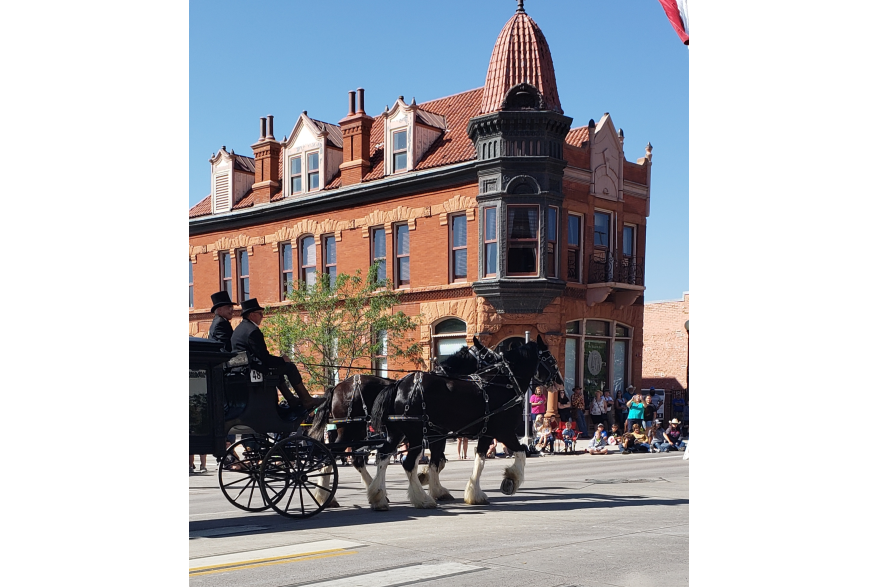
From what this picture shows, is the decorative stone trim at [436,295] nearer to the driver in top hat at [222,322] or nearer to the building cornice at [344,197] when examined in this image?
the building cornice at [344,197]

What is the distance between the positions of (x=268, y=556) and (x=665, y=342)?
38982 mm

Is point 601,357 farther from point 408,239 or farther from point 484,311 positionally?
point 408,239

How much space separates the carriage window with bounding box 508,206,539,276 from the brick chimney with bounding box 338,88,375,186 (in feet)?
22.6

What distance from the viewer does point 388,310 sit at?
31641mm

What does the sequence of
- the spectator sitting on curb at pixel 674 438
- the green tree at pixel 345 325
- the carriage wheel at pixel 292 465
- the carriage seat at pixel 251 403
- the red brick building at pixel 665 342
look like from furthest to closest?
the red brick building at pixel 665 342, the green tree at pixel 345 325, the spectator sitting on curb at pixel 674 438, the carriage seat at pixel 251 403, the carriage wheel at pixel 292 465

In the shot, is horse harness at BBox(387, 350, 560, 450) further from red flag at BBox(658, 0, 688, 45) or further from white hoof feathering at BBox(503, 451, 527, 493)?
red flag at BBox(658, 0, 688, 45)

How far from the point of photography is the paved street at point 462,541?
739 cm

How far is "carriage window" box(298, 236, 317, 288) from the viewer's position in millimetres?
34625

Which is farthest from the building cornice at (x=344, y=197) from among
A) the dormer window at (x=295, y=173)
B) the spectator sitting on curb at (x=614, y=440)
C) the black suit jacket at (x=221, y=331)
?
the black suit jacket at (x=221, y=331)

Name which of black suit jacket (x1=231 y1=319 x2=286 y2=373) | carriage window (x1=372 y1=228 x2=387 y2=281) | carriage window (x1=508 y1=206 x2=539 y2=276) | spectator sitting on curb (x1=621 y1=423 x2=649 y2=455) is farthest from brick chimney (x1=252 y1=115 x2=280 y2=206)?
black suit jacket (x1=231 y1=319 x2=286 y2=373)

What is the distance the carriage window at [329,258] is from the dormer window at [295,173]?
2621 mm

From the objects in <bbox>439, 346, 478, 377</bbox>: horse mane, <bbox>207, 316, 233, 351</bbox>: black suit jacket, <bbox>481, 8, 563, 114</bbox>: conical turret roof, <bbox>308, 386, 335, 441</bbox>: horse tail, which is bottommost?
<bbox>308, 386, 335, 441</bbox>: horse tail
